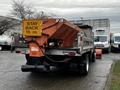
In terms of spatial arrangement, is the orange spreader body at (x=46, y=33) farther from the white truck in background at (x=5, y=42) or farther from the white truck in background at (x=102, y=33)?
the white truck in background at (x=5, y=42)

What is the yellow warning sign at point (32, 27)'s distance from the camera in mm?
12219

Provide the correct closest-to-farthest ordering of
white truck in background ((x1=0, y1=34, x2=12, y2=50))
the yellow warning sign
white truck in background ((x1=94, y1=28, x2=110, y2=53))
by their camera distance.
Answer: the yellow warning sign, white truck in background ((x1=94, y1=28, x2=110, y2=53)), white truck in background ((x1=0, y1=34, x2=12, y2=50))

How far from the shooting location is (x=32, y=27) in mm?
12258

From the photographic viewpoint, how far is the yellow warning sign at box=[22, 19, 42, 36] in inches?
481

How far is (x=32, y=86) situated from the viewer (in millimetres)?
11344

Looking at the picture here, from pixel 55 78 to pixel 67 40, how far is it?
65.1 inches

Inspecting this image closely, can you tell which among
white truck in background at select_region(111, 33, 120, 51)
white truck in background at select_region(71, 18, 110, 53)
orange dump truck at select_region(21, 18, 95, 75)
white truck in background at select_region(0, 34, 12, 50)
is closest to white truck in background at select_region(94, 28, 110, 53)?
white truck in background at select_region(71, 18, 110, 53)

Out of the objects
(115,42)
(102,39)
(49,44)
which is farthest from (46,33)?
(115,42)

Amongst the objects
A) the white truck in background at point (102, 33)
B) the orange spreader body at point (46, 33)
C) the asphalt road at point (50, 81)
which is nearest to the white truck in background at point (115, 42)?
the white truck in background at point (102, 33)

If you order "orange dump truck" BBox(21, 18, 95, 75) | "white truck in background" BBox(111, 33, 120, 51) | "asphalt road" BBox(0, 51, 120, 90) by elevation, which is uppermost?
"orange dump truck" BBox(21, 18, 95, 75)

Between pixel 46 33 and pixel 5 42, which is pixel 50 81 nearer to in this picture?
pixel 46 33

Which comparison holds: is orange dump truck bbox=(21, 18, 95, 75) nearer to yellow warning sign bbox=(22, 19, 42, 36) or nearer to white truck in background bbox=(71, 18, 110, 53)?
yellow warning sign bbox=(22, 19, 42, 36)

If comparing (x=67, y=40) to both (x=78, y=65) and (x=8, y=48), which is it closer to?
(x=78, y=65)

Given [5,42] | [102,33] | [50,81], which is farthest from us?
[102,33]
